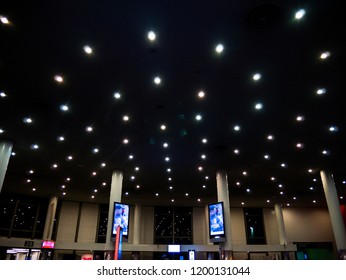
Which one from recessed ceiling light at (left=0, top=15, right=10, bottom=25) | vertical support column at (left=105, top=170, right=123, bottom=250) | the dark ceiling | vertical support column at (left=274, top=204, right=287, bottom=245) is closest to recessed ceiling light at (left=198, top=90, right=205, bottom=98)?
the dark ceiling

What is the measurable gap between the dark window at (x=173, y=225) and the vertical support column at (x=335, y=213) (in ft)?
39.6

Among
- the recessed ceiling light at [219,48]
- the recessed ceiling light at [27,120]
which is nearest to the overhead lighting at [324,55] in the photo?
the recessed ceiling light at [219,48]

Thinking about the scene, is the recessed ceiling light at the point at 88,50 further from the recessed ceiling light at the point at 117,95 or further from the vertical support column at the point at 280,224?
the vertical support column at the point at 280,224

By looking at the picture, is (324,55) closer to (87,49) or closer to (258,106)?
(258,106)

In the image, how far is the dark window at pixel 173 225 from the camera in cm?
2122

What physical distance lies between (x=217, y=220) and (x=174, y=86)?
7.41 m

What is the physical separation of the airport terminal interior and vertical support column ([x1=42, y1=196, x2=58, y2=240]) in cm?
10

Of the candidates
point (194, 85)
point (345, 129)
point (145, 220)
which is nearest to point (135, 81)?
point (194, 85)

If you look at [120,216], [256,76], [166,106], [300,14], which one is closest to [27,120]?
[166,106]

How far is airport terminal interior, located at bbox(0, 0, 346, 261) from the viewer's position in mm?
5230

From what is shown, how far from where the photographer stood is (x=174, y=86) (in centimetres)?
711

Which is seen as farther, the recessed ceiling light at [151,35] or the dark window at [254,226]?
the dark window at [254,226]

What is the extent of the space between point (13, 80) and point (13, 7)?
2490mm

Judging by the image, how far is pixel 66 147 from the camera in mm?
10867
